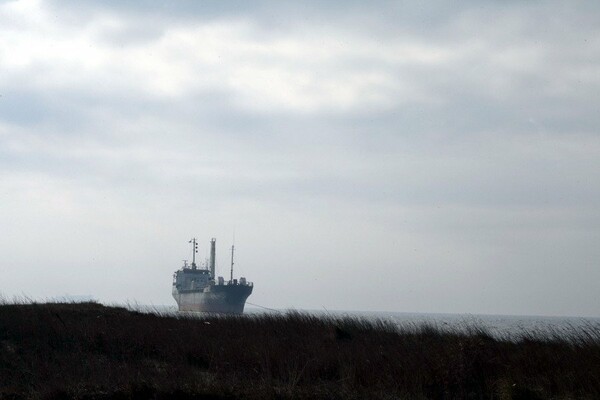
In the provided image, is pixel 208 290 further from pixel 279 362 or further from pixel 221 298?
pixel 279 362

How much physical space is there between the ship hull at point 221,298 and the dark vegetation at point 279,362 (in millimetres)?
85282

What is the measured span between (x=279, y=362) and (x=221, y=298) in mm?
92771

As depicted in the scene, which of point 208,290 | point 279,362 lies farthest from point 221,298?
point 279,362

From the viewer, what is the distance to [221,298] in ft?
354

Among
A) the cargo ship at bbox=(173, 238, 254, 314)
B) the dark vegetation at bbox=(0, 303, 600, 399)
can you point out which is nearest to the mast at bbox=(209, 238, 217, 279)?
the cargo ship at bbox=(173, 238, 254, 314)

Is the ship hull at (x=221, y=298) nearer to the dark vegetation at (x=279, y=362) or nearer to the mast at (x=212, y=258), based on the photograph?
the mast at (x=212, y=258)

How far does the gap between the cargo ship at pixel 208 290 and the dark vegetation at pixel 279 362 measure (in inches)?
3376

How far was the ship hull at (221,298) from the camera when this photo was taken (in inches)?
4247

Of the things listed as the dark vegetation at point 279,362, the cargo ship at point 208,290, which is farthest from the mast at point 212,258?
the dark vegetation at point 279,362

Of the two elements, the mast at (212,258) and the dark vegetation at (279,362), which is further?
the mast at (212,258)

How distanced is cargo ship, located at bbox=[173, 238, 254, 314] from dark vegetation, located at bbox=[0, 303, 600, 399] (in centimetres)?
8574

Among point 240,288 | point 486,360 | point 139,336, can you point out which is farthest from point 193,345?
point 240,288

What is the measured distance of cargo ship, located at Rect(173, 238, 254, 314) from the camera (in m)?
108

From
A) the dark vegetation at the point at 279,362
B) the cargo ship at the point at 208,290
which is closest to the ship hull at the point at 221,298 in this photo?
the cargo ship at the point at 208,290
